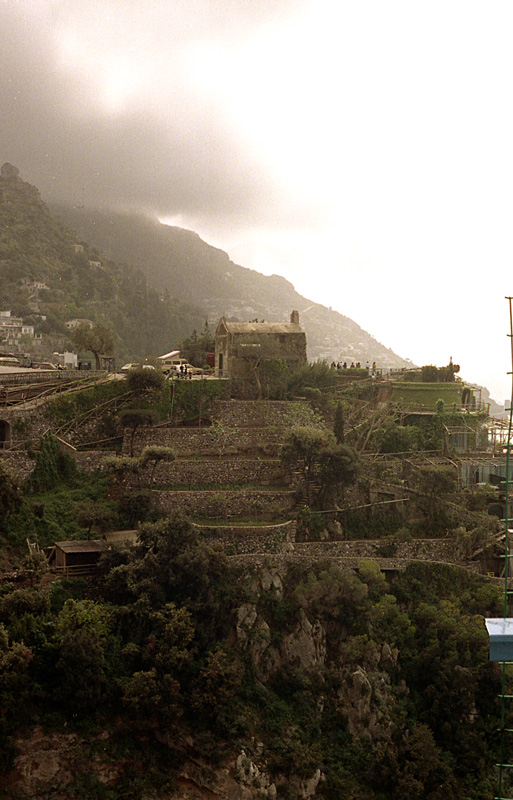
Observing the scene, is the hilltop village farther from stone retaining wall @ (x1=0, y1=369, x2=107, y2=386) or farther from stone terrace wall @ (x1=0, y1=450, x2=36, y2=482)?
stone retaining wall @ (x1=0, y1=369, x2=107, y2=386)

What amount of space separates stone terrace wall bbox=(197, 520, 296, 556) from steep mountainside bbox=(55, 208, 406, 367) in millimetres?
54256

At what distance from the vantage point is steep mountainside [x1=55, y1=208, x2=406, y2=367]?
85.1 metres

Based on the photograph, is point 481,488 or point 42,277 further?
point 42,277

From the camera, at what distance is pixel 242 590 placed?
23328 millimetres

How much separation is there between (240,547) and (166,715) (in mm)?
6319

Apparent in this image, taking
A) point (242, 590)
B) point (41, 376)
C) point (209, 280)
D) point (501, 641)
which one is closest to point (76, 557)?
point (242, 590)

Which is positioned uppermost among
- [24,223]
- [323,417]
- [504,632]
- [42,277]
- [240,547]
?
[24,223]

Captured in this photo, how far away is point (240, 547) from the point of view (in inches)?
972

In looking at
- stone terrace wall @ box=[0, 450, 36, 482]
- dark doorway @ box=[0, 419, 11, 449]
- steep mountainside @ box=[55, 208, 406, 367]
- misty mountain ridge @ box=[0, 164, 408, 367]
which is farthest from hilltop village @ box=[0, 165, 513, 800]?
steep mountainside @ box=[55, 208, 406, 367]

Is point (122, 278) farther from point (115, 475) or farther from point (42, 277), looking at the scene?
point (115, 475)

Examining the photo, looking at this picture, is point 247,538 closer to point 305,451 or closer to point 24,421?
point 305,451

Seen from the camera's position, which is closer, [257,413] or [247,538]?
[247,538]

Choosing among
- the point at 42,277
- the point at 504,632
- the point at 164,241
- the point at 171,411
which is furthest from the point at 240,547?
the point at 164,241

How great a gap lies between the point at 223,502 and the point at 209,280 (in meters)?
70.9
